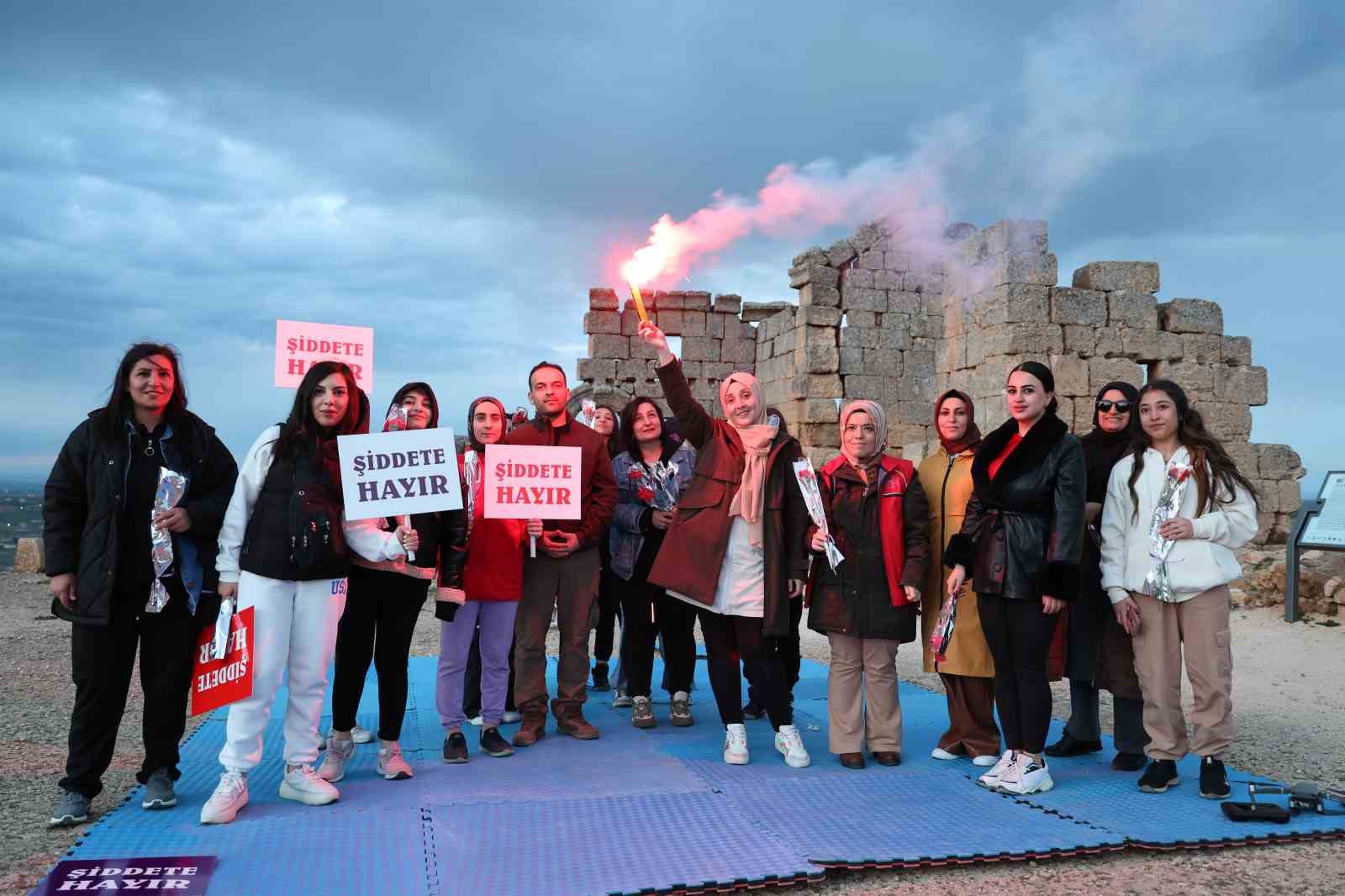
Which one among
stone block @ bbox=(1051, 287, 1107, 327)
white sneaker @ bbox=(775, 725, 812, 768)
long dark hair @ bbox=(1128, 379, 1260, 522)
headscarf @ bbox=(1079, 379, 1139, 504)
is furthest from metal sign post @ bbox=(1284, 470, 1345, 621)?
white sneaker @ bbox=(775, 725, 812, 768)

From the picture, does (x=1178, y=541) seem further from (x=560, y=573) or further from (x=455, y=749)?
(x=455, y=749)

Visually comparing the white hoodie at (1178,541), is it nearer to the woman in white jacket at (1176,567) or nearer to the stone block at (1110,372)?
the woman in white jacket at (1176,567)

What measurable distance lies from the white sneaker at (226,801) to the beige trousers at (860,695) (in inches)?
113

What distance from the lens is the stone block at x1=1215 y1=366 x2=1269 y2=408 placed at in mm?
11625

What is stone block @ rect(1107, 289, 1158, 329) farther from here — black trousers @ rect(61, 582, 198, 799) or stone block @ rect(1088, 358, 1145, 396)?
black trousers @ rect(61, 582, 198, 799)

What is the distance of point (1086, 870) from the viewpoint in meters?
3.73

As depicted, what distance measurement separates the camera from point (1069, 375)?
35.7 feet

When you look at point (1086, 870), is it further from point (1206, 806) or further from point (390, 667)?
point (390, 667)

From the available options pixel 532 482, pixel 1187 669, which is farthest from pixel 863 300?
pixel 1187 669

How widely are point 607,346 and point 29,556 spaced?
9585 mm

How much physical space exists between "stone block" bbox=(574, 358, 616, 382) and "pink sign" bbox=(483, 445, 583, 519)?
36.8 ft

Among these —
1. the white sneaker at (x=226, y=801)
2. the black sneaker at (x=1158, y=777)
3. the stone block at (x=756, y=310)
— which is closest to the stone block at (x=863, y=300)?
the stone block at (x=756, y=310)

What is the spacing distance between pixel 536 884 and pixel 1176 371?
34.9 feet

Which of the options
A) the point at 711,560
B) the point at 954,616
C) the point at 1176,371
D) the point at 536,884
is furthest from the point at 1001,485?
the point at 1176,371
